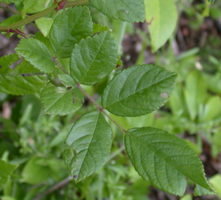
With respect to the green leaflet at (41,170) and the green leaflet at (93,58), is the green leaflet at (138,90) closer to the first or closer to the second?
the green leaflet at (93,58)

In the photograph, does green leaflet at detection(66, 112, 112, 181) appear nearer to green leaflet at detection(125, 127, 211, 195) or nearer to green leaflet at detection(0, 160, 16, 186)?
green leaflet at detection(125, 127, 211, 195)

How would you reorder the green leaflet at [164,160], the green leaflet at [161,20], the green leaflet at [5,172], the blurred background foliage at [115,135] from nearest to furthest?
the green leaflet at [164,160]
the green leaflet at [5,172]
the green leaflet at [161,20]
the blurred background foliage at [115,135]

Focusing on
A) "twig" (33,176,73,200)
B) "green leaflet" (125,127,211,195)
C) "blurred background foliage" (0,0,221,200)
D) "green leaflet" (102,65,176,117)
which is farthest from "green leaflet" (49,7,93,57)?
"twig" (33,176,73,200)

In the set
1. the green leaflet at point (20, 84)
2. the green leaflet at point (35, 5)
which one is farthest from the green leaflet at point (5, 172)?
the green leaflet at point (35, 5)

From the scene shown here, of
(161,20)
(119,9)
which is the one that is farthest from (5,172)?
(161,20)

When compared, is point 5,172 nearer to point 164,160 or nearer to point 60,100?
point 60,100

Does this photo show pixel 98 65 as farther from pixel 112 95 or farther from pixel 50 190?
pixel 50 190
